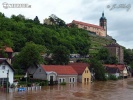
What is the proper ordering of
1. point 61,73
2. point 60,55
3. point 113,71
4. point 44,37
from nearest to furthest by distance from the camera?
point 61,73, point 60,55, point 113,71, point 44,37

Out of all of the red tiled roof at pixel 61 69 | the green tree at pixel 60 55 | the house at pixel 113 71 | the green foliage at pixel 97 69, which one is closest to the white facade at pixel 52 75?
the red tiled roof at pixel 61 69

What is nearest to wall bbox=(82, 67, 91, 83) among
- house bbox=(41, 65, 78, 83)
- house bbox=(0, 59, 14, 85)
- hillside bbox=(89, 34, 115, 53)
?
house bbox=(41, 65, 78, 83)

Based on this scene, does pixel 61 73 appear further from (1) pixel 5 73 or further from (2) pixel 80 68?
(1) pixel 5 73

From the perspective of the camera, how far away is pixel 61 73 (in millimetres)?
61906

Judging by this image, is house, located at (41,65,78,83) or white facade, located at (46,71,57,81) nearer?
white facade, located at (46,71,57,81)

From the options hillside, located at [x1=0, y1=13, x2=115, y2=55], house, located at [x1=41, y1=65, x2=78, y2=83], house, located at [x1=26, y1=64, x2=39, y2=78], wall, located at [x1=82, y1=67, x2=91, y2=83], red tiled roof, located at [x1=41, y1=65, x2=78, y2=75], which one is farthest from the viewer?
hillside, located at [x1=0, y1=13, x2=115, y2=55]

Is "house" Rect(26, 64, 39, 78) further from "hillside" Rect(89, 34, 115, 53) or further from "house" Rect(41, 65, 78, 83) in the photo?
"hillside" Rect(89, 34, 115, 53)

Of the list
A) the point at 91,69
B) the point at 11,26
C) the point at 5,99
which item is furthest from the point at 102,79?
the point at 11,26

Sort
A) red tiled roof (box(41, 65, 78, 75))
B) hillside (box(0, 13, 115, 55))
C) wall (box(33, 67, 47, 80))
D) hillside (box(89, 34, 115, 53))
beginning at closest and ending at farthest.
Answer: wall (box(33, 67, 47, 80)) → red tiled roof (box(41, 65, 78, 75)) → hillside (box(0, 13, 115, 55)) → hillside (box(89, 34, 115, 53))

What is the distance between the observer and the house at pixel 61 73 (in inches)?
2365

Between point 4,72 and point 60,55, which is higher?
point 60,55

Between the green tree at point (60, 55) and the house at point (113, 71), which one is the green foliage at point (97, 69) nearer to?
the green tree at point (60, 55)

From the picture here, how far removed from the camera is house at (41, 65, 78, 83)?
6006 cm

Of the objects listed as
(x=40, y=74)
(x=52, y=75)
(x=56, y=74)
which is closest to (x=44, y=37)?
(x=40, y=74)
